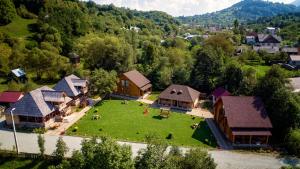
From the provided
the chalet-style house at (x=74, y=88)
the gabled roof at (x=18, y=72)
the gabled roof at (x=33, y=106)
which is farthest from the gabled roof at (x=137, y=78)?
the gabled roof at (x=18, y=72)

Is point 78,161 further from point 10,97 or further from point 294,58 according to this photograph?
point 294,58

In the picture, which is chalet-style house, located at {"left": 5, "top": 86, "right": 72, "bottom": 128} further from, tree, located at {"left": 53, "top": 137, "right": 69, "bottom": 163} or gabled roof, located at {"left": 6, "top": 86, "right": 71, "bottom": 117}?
tree, located at {"left": 53, "top": 137, "right": 69, "bottom": 163}

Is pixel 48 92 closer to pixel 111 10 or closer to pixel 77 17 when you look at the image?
pixel 77 17

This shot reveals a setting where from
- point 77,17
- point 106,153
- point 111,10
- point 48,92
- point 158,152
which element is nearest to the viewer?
point 106,153

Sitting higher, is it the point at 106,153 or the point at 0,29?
the point at 0,29

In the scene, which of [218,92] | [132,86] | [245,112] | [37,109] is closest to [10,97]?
[37,109]

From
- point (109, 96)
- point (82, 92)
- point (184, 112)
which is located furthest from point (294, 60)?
point (82, 92)
